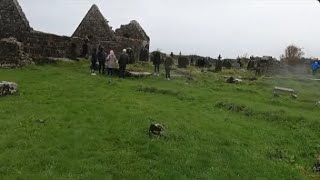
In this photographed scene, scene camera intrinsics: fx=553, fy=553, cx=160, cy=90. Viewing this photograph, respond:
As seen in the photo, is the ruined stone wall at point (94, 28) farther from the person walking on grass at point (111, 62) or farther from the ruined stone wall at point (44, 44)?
the person walking on grass at point (111, 62)

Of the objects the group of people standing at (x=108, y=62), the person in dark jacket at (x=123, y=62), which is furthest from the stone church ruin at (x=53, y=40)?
the person in dark jacket at (x=123, y=62)

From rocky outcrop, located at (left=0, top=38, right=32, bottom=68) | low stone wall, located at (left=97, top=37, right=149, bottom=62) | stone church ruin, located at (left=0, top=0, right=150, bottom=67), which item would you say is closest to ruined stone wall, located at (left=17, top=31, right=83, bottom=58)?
stone church ruin, located at (left=0, top=0, right=150, bottom=67)

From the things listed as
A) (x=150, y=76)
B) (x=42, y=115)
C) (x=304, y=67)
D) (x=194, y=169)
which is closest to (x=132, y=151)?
(x=194, y=169)

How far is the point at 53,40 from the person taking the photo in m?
40.5

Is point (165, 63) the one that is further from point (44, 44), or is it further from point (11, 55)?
point (11, 55)

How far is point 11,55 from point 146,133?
1925 centimetres

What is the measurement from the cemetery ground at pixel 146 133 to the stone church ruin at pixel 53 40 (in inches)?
229

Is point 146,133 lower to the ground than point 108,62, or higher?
lower

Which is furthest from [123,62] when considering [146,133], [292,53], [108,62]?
[292,53]

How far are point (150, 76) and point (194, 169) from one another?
20.4m

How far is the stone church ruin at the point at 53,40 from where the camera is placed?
119ft

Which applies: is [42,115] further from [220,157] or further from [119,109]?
Answer: [220,157]

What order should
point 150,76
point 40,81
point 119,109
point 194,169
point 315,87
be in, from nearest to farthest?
point 194,169, point 119,109, point 40,81, point 150,76, point 315,87

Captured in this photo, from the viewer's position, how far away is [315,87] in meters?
39.5
